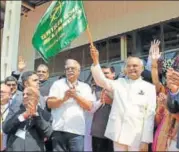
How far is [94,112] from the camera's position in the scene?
2992 mm

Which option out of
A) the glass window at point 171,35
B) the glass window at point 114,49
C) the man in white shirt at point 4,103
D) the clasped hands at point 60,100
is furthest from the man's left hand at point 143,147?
the glass window at point 114,49

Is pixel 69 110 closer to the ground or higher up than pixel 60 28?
closer to the ground

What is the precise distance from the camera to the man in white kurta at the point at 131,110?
2.60m

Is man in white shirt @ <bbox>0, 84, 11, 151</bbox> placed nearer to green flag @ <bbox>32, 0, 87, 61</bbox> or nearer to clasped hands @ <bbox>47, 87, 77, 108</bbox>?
clasped hands @ <bbox>47, 87, 77, 108</bbox>

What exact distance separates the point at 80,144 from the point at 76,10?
121cm

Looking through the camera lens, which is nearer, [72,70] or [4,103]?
[4,103]

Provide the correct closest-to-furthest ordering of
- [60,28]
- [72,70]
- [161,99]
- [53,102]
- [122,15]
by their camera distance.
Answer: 1. [161,99]
2. [53,102]
3. [72,70]
4. [60,28]
5. [122,15]

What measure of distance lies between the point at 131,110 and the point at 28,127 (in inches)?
28.5

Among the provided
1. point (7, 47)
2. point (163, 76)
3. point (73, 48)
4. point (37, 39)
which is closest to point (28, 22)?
point (73, 48)

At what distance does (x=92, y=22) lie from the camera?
788 centimetres

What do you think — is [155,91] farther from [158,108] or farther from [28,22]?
[28,22]

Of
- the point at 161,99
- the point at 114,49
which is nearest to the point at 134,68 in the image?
the point at 161,99

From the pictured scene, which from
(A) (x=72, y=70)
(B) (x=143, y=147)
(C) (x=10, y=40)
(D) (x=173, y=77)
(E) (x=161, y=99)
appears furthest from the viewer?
(C) (x=10, y=40)

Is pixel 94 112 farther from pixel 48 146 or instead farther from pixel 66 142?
pixel 48 146
